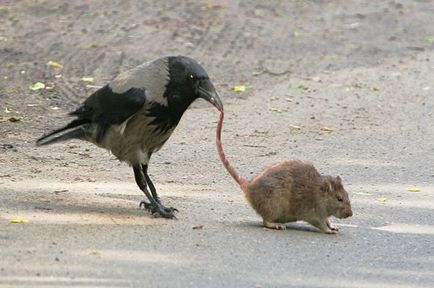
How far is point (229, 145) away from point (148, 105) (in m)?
2.91

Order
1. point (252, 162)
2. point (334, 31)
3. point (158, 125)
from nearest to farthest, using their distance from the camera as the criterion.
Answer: point (158, 125) < point (252, 162) < point (334, 31)

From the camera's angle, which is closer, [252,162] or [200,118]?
[252,162]

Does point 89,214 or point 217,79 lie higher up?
point 89,214

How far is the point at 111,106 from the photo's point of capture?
7.87 m

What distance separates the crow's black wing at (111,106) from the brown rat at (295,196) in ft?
1.91

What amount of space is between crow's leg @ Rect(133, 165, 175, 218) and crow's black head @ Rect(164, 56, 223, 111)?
608mm

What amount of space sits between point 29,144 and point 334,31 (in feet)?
20.6

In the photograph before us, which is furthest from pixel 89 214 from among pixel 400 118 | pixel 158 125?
pixel 400 118

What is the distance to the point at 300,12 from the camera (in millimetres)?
16031

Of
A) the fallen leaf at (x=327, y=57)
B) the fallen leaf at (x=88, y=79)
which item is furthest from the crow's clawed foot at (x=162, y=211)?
the fallen leaf at (x=327, y=57)

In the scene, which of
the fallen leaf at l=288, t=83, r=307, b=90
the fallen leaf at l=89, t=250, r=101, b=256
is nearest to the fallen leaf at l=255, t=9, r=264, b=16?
the fallen leaf at l=288, t=83, r=307, b=90

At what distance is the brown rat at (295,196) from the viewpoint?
25.1ft

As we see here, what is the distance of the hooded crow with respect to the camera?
7719mm

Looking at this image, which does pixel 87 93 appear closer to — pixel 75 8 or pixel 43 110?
pixel 43 110
